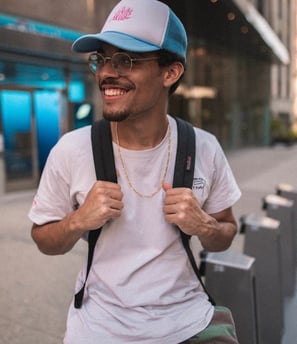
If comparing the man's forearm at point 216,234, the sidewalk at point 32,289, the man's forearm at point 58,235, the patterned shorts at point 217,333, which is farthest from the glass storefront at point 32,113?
the patterned shorts at point 217,333

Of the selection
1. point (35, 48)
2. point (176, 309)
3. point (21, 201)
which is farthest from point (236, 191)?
point (35, 48)

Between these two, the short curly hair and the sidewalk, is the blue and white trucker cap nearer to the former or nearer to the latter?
the short curly hair

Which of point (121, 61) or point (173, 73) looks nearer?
point (121, 61)

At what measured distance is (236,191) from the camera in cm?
184

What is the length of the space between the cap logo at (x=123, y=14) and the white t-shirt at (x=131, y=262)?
1.42 feet

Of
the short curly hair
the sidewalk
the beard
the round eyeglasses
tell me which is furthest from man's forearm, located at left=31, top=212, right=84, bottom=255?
the sidewalk

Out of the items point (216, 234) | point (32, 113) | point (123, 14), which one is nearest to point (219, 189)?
point (216, 234)

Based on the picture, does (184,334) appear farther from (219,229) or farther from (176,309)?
(219,229)

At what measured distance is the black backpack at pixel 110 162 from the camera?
1570 mm

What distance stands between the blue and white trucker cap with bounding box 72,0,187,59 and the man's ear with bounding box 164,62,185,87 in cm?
5

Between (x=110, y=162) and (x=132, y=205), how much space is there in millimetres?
174

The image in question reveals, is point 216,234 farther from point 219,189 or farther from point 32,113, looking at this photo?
point 32,113

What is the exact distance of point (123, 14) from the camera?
5.10ft

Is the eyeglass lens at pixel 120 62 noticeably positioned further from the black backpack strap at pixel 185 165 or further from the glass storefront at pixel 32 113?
the glass storefront at pixel 32 113
